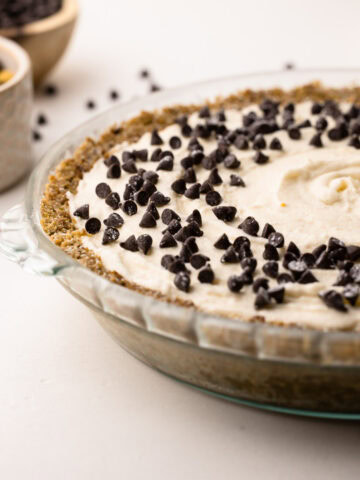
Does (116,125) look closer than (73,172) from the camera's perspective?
No

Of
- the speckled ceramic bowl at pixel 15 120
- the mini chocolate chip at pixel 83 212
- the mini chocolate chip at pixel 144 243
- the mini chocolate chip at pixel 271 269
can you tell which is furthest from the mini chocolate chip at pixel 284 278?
the speckled ceramic bowl at pixel 15 120

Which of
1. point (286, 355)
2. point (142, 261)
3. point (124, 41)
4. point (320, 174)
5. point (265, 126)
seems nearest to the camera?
point (286, 355)

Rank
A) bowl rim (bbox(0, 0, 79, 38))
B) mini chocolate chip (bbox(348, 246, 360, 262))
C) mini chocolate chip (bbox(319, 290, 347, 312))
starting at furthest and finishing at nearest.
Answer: bowl rim (bbox(0, 0, 79, 38))
mini chocolate chip (bbox(348, 246, 360, 262))
mini chocolate chip (bbox(319, 290, 347, 312))

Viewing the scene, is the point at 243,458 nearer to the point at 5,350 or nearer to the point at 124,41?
the point at 5,350

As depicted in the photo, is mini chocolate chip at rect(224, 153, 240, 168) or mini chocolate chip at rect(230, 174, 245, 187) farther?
mini chocolate chip at rect(224, 153, 240, 168)

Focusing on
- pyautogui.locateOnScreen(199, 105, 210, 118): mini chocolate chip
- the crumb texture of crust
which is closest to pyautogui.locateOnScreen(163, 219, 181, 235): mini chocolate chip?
the crumb texture of crust

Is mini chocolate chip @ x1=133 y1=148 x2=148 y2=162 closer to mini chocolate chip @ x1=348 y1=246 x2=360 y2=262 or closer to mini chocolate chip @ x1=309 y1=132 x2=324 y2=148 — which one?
mini chocolate chip @ x1=309 y1=132 x2=324 y2=148

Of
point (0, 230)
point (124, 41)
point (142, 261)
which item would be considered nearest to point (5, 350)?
point (0, 230)
